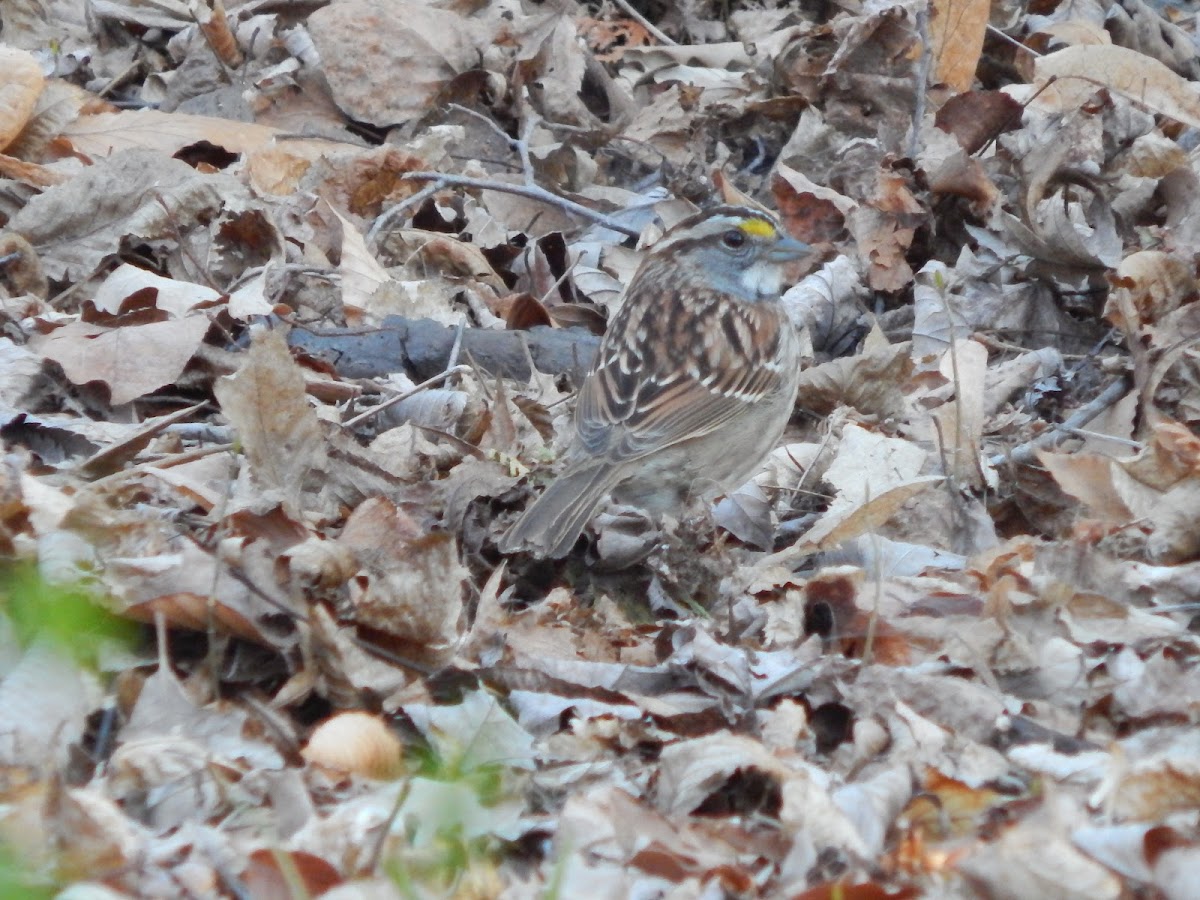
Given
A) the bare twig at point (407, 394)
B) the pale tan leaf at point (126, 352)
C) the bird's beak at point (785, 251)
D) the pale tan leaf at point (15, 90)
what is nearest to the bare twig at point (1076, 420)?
the bird's beak at point (785, 251)

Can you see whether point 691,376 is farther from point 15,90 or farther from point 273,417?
point 15,90

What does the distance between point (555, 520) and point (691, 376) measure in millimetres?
1230

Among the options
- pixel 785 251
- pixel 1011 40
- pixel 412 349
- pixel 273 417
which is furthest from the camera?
pixel 1011 40

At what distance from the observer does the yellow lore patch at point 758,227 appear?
252 inches

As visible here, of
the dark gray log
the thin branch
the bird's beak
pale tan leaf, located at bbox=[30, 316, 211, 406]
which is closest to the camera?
pale tan leaf, located at bbox=[30, 316, 211, 406]

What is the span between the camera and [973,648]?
3.86 metres

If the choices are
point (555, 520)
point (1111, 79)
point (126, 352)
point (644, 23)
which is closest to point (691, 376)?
point (555, 520)

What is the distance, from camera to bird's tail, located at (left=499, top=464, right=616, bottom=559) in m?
4.99

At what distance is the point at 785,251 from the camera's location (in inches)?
251

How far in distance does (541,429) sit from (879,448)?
1258mm

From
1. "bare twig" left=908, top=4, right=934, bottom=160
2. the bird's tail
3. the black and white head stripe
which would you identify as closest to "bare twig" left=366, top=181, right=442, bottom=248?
the black and white head stripe

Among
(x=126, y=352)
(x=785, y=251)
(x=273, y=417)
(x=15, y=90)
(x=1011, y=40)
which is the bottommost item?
(x=1011, y=40)

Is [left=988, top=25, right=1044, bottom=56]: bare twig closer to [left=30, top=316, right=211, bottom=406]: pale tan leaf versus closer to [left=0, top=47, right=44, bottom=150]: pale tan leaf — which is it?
[left=0, top=47, right=44, bottom=150]: pale tan leaf

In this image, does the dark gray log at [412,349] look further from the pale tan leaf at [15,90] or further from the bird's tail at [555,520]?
the pale tan leaf at [15,90]
